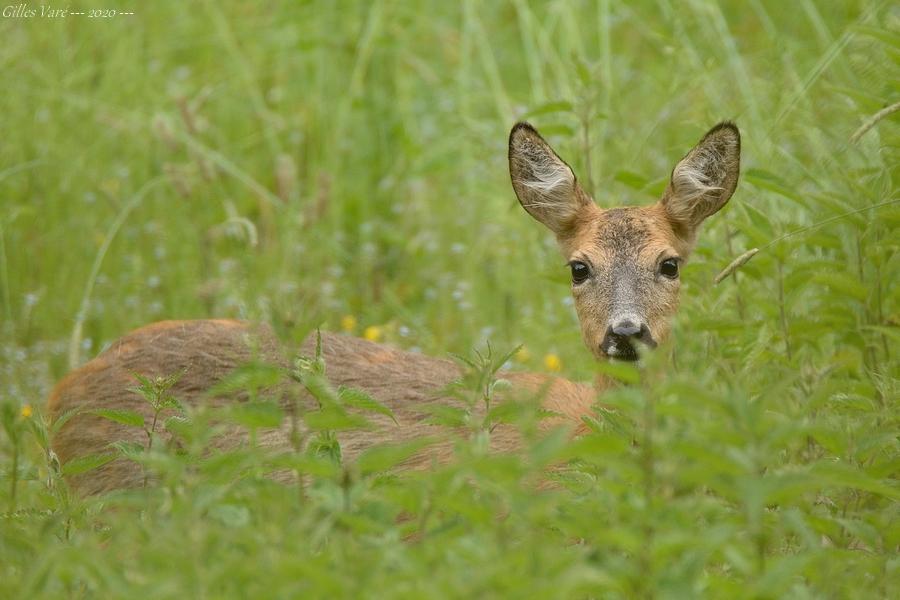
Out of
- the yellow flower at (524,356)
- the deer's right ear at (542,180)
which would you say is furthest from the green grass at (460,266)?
the deer's right ear at (542,180)

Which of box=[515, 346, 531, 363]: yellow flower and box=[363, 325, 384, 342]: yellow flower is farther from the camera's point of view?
box=[363, 325, 384, 342]: yellow flower

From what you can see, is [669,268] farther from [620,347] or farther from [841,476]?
[841,476]

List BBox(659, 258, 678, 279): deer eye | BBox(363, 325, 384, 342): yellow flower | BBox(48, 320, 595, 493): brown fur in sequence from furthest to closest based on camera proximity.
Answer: BBox(363, 325, 384, 342): yellow flower < BBox(659, 258, 678, 279): deer eye < BBox(48, 320, 595, 493): brown fur

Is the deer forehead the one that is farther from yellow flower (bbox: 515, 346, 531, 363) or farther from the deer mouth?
yellow flower (bbox: 515, 346, 531, 363)

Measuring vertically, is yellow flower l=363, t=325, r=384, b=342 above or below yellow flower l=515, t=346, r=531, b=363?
above

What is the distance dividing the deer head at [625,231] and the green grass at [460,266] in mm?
125

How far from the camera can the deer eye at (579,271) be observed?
15.0 ft

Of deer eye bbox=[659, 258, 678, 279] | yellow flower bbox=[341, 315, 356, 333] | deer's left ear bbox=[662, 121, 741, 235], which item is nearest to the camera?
deer eye bbox=[659, 258, 678, 279]

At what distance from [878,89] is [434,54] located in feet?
11.9

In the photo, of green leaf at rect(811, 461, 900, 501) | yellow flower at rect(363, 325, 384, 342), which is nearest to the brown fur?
yellow flower at rect(363, 325, 384, 342)

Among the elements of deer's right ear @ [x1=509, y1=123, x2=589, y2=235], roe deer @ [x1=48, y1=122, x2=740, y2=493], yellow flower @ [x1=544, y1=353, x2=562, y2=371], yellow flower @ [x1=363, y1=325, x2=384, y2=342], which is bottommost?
yellow flower @ [x1=544, y1=353, x2=562, y2=371]

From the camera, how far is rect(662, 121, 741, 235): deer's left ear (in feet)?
15.2

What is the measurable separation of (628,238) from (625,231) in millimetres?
32

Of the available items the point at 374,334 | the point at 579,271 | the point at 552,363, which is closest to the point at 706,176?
the point at 579,271
